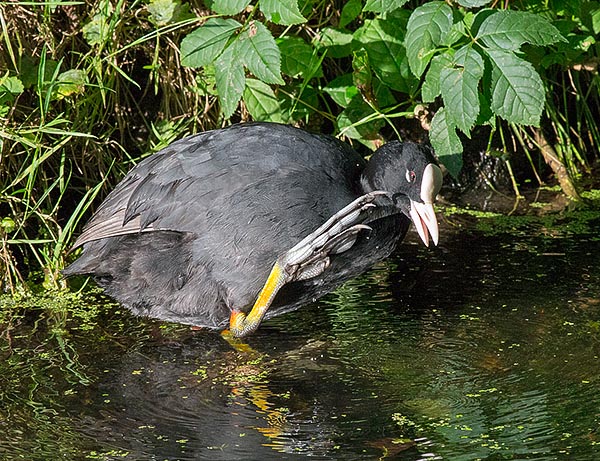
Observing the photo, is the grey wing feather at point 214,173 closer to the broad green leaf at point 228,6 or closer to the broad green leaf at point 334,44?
the broad green leaf at point 228,6

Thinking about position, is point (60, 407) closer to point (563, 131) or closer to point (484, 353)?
point (484, 353)

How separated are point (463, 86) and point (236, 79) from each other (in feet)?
2.70

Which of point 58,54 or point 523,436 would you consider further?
point 58,54

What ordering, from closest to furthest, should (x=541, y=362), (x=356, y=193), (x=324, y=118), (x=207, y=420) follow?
1. (x=207, y=420)
2. (x=541, y=362)
3. (x=356, y=193)
4. (x=324, y=118)

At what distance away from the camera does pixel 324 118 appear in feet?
17.0

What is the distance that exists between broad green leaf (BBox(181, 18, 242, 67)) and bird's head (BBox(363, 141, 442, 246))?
2.49 feet

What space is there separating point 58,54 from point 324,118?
1.27 meters

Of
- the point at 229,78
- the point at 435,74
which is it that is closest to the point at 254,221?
the point at 229,78

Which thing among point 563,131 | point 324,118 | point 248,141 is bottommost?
point 563,131

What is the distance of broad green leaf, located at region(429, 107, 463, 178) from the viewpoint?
4145 mm

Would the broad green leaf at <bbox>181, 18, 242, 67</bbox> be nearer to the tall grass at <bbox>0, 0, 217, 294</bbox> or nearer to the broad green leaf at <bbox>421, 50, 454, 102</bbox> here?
the tall grass at <bbox>0, 0, 217, 294</bbox>

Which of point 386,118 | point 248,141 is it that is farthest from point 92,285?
point 386,118

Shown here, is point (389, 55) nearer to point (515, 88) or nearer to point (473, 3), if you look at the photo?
point (473, 3)

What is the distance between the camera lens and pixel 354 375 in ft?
11.3
